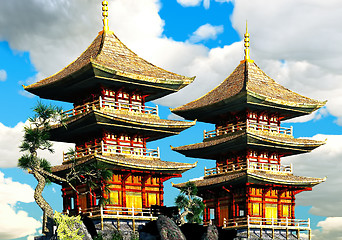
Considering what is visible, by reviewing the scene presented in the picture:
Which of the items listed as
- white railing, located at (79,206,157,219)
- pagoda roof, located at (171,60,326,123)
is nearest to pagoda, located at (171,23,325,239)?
pagoda roof, located at (171,60,326,123)

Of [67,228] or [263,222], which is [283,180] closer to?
[263,222]

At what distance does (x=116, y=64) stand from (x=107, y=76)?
158 cm

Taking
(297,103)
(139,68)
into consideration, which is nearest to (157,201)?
(139,68)

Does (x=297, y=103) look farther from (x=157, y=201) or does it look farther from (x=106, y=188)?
(x=106, y=188)

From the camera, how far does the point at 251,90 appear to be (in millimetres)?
54656

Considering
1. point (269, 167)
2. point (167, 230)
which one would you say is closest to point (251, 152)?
point (269, 167)

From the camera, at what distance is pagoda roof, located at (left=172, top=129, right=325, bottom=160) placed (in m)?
53.9

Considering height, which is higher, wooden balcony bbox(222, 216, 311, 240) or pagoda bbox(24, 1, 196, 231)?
pagoda bbox(24, 1, 196, 231)

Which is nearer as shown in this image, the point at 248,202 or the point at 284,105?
the point at 248,202

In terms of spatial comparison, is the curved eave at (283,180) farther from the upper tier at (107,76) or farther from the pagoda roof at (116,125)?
the upper tier at (107,76)

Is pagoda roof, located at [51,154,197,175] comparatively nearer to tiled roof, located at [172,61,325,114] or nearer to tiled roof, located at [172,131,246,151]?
tiled roof, located at [172,131,246,151]

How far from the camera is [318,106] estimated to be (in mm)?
58938

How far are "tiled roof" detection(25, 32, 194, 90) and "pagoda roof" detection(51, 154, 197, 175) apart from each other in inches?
232

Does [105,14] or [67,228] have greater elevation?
[105,14]
